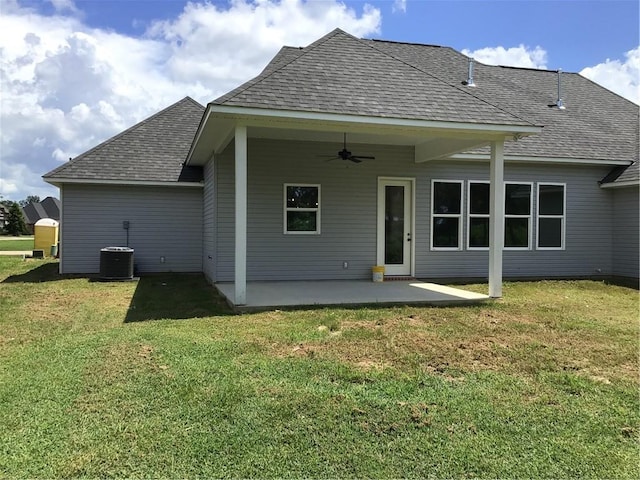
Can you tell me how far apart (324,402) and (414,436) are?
2.46ft

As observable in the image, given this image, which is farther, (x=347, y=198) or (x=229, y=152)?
(x=347, y=198)

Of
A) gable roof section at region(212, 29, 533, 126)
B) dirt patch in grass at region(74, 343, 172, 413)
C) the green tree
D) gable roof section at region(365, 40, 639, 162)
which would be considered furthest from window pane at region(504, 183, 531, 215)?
the green tree

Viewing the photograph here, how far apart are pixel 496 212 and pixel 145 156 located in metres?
9.72

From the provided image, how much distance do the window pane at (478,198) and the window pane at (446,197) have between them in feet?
1.06

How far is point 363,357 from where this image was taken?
480 centimetres

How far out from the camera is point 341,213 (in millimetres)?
10750

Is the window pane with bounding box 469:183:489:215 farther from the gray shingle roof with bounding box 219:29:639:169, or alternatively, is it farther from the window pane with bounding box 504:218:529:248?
the gray shingle roof with bounding box 219:29:639:169

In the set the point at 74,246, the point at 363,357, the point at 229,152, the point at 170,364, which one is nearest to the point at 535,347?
the point at 363,357

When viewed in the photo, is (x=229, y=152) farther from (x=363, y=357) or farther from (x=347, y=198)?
(x=363, y=357)

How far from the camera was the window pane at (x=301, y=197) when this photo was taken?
1055 cm

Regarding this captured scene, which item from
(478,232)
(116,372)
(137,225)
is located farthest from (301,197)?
(116,372)

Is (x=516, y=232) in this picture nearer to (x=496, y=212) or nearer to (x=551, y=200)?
(x=551, y=200)

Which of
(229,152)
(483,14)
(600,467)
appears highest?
(483,14)

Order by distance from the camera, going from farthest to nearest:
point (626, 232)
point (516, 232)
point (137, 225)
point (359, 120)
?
point (137, 225), point (626, 232), point (516, 232), point (359, 120)
